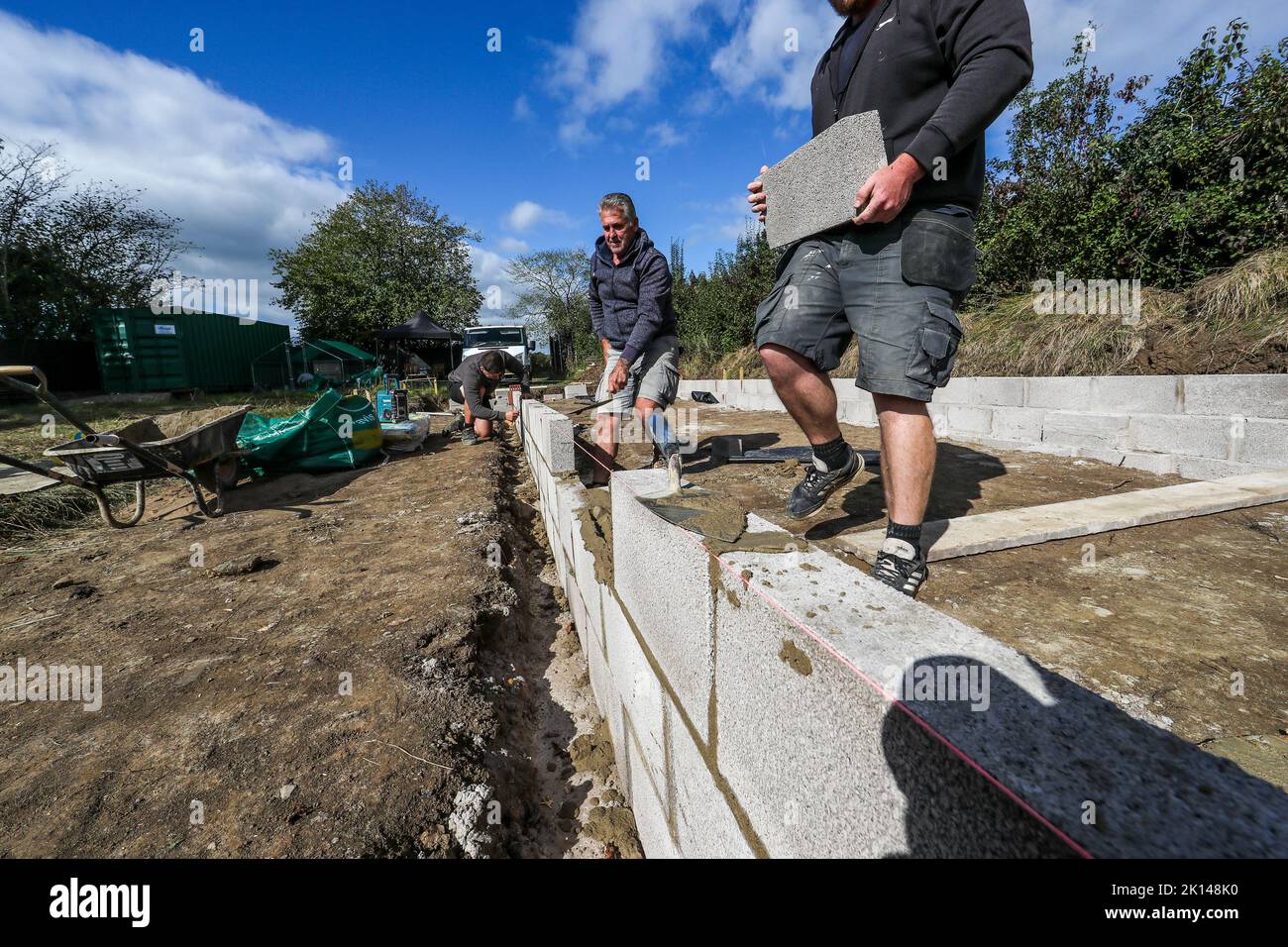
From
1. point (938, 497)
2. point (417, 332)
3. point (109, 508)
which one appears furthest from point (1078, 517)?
point (417, 332)

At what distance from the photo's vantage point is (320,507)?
4.40 m

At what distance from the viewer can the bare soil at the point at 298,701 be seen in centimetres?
143

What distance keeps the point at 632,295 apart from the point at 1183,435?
3596mm

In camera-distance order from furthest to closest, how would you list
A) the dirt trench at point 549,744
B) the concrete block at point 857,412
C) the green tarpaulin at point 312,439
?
the concrete block at point 857,412 < the green tarpaulin at point 312,439 < the dirt trench at point 549,744

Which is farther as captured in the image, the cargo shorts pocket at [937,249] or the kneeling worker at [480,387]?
the kneeling worker at [480,387]

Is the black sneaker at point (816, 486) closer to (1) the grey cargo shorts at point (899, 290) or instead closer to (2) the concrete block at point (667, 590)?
(1) the grey cargo shorts at point (899, 290)

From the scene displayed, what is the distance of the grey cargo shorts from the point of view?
157cm

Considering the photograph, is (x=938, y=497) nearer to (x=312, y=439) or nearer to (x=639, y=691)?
(x=639, y=691)

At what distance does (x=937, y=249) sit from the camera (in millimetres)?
1570

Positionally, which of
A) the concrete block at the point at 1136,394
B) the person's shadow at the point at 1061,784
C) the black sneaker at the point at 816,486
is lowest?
the person's shadow at the point at 1061,784

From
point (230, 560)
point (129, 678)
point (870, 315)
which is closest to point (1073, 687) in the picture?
point (870, 315)

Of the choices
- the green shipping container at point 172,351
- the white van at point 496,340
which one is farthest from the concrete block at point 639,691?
the green shipping container at point 172,351

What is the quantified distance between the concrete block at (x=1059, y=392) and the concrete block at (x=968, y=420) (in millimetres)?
309
